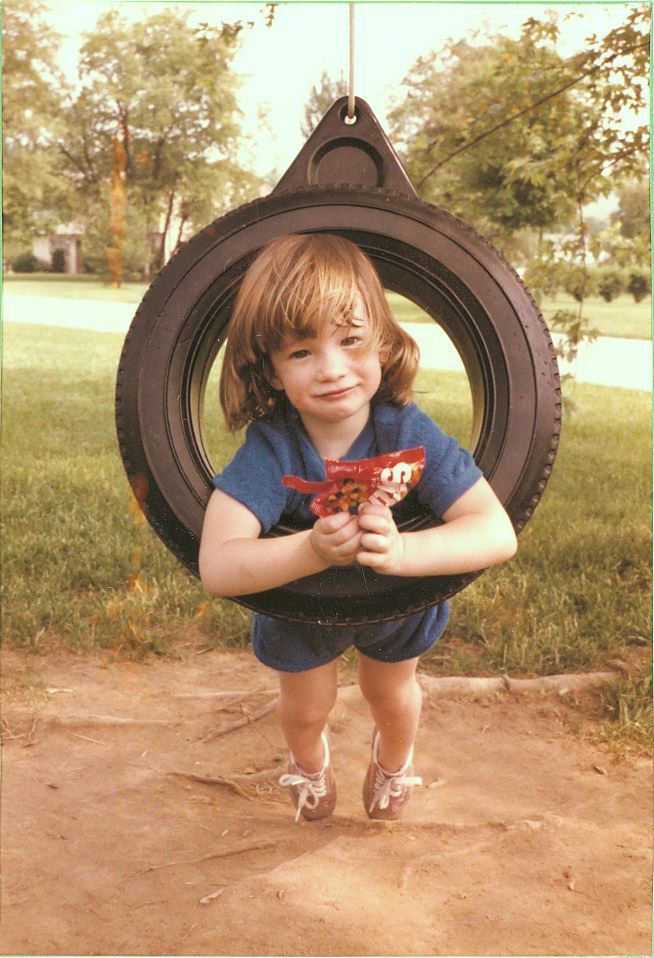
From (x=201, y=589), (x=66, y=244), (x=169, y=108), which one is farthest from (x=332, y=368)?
(x=66, y=244)

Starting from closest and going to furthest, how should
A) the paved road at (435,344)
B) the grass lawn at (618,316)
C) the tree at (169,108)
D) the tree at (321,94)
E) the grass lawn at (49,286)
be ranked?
the tree at (321,94) < the tree at (169,108) < the paved road at (435,344) < the grass lawn at (49,286) < the grass lawn at (618,316)

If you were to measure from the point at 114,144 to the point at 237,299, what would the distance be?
9.35 feet

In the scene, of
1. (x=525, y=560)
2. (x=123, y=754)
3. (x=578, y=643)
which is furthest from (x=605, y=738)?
(x=123, y=754)

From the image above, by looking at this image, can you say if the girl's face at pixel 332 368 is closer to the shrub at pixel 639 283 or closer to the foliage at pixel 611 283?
the foliage at pixel 611 283

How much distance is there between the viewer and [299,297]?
128 cm

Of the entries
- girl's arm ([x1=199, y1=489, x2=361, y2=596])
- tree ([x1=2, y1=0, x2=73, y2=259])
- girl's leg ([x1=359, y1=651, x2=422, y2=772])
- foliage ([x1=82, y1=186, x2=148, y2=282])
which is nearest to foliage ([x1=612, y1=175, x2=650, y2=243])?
foliage ([x1=82, y1=186, x2=148, y2=282])

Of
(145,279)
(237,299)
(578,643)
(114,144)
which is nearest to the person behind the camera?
(237,299)

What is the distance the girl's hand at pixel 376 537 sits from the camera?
3.62 ft

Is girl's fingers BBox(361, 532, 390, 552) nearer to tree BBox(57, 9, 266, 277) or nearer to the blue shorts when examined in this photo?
the blue shorts

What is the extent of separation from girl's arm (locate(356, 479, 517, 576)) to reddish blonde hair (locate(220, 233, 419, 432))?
257mm

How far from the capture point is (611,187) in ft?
10.6

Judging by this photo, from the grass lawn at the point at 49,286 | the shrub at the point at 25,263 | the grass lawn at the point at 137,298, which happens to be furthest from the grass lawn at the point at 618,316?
the shrub at the point at 25,263

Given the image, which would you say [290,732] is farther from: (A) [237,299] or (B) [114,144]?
(B) [114,144]

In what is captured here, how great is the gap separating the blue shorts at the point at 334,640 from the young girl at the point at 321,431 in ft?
1.35
